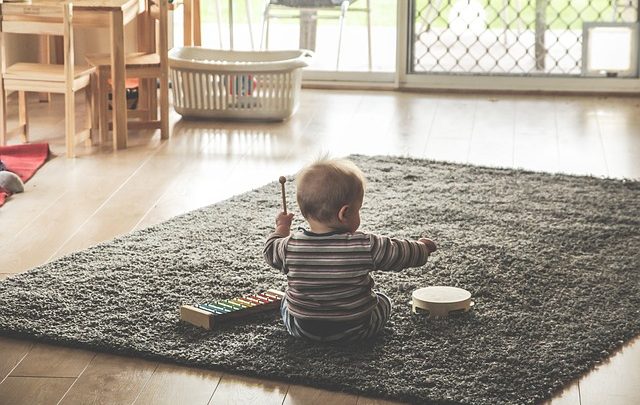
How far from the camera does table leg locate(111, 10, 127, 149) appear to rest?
434 cm

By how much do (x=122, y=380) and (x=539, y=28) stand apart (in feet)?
12.9

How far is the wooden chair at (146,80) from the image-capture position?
Result: 456 centimetres

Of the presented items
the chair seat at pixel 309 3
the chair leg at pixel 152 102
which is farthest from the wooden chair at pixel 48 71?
the chair seat at pixel 309 3

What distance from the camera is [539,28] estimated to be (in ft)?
18.5

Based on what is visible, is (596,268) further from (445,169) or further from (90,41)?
(90,41)

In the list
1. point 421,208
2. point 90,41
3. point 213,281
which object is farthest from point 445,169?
point 90,41

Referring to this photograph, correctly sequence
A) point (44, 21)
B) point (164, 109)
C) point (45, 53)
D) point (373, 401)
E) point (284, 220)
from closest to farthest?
point (373, 401) → point (284, 220) → point (44, 21) → point (164, 109) → point (45, 53)

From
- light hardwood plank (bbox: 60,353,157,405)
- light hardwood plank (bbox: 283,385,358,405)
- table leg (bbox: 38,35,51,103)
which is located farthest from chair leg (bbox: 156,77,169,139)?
light hardwood plank (bbox: 283,385,358,405)

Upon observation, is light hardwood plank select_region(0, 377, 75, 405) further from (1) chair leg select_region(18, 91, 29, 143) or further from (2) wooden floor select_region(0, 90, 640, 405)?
(1) chair leg select_region(18, 91, 29, 143)

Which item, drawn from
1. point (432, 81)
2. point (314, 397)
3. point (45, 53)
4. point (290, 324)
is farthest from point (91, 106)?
point (314, 397)

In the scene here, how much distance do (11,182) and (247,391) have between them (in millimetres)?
1851

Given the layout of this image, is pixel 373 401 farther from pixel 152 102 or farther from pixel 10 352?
pixel 152 102

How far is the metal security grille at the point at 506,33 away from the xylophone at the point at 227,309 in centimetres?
336

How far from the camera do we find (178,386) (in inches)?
89.0
